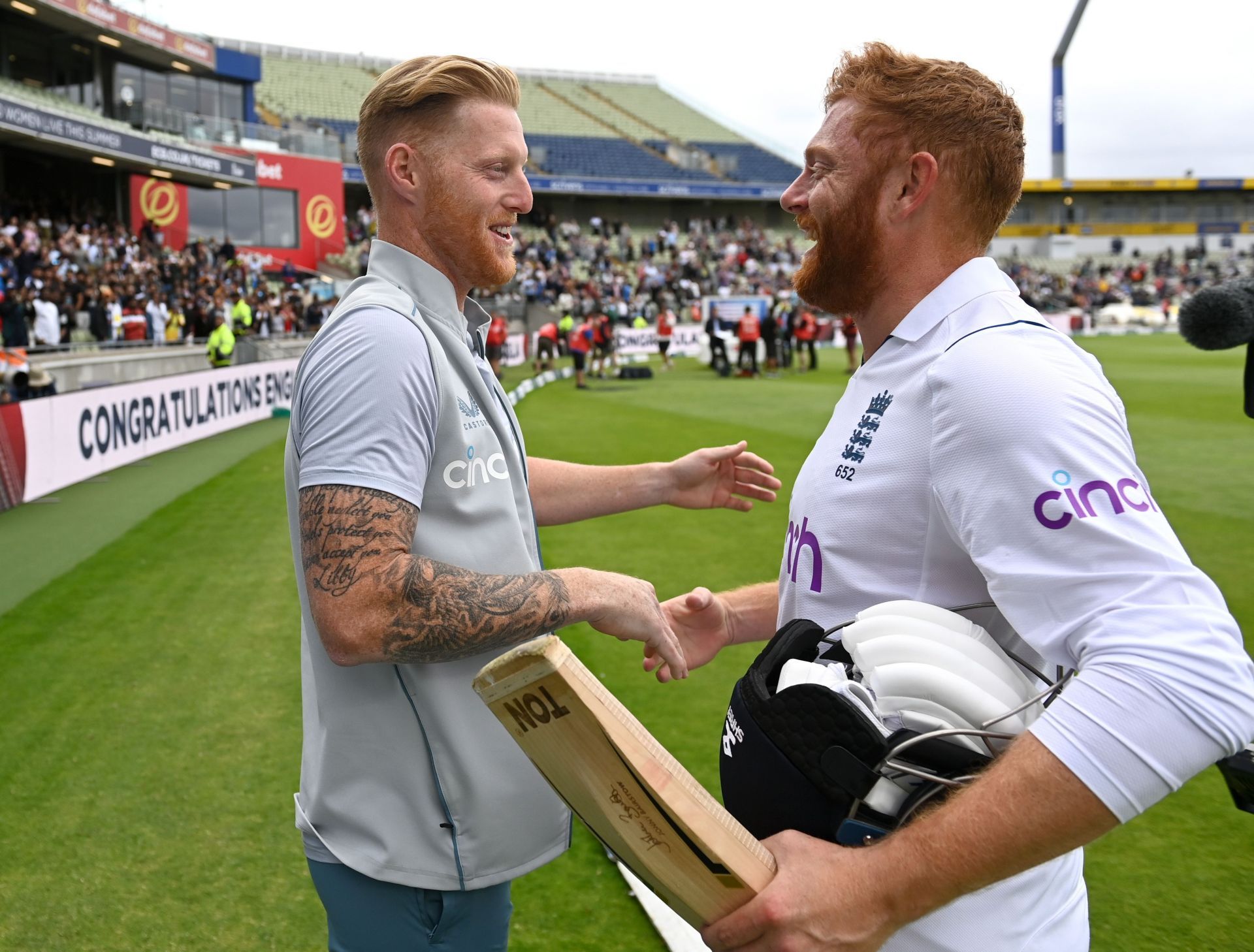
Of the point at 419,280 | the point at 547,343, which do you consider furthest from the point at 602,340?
the point at 419,280

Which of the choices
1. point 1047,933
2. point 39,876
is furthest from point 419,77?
point 39,876

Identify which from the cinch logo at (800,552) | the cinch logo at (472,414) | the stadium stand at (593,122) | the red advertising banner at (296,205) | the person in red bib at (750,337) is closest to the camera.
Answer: the cinch logo at (800,552)

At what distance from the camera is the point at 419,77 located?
2061 millimetres

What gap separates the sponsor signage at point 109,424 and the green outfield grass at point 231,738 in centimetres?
42

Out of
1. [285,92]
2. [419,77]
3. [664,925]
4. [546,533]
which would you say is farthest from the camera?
[285,92]

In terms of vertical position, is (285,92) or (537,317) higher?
(285,92)

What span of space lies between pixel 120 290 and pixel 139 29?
47.2ft

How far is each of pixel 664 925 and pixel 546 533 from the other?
6379 mm

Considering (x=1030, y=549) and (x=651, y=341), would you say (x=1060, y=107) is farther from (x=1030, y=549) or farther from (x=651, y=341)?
(x=1030, y=549)

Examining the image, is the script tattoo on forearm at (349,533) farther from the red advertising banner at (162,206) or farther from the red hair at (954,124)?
the red advertising banner at (162,206)

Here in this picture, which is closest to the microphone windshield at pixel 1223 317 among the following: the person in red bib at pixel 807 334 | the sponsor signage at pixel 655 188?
the person in red bib at pixel 807 334

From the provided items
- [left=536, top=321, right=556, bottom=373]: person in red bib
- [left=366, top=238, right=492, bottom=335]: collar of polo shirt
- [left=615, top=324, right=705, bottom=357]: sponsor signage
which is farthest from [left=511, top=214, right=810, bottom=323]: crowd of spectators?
[left=366, top=238, right=492, bottom=335]: collar of polo shirt

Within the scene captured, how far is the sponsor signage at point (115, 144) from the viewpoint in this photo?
25.8 metres

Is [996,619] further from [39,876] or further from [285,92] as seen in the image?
[285,92]
